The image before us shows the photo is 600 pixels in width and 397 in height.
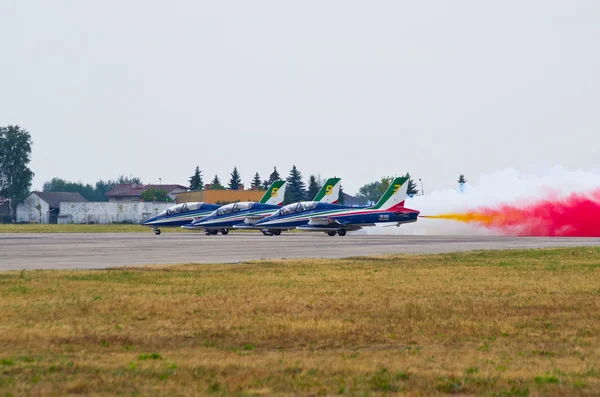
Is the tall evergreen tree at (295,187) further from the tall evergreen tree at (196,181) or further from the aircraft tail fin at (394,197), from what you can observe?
the aircraft tail fin at (394,197)

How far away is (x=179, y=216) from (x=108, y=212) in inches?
2736

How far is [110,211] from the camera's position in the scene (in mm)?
148875

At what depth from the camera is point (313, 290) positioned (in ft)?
74.5

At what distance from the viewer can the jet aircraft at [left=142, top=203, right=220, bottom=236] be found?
269 feet

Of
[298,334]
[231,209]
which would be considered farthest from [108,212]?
[298,334]

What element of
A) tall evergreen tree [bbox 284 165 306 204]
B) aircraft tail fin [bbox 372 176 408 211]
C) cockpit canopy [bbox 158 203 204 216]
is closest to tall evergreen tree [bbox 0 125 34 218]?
tall evergreen tree [bbox 284 165 306 204]

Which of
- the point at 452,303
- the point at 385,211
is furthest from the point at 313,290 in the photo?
the point at 385,211

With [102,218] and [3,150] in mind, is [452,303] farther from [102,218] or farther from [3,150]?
[3,150]

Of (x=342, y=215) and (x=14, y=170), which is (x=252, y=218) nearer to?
(x=342, y=215)

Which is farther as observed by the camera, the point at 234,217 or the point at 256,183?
the point at 256,183

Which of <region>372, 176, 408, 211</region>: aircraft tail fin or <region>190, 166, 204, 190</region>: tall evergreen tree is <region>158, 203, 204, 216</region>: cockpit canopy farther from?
<region>190, 166, 204, 190</region>: tall evergreen tree

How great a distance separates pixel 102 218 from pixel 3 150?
2965 cm

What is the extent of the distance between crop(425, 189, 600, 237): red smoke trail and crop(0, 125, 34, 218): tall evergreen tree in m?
110

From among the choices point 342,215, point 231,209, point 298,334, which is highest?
point 231,209
